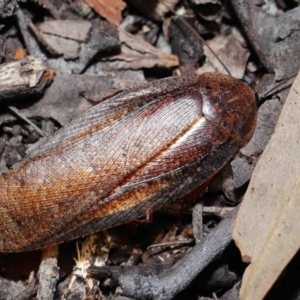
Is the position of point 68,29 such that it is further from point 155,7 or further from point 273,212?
point 273,212

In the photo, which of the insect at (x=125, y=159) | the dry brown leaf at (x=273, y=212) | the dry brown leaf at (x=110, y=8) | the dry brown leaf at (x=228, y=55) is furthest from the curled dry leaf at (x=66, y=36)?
the dry brown leaf at (x=273, y=212)

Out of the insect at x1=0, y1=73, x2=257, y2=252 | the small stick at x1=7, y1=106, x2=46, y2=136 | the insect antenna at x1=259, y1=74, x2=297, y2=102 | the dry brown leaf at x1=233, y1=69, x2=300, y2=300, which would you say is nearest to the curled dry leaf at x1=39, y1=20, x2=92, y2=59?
the small stick at x1=7, y1=106, x2=46, y2=136

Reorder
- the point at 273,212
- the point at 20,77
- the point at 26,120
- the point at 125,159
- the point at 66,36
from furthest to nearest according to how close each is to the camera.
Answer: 1. the point at 66,36
2. the point at 26,120
3. the point at 20,77
4. the point at 125,159
5. the point at 273,212

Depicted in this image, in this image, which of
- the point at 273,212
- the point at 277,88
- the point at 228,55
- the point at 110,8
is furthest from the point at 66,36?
the point at 273,212

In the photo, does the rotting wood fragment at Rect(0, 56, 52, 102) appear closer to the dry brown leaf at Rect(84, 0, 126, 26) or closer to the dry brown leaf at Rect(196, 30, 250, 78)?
the dry brown leaf at Rect(84, 0, 126, 26)

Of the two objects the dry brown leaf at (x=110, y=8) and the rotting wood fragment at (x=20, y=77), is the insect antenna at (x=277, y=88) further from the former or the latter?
the rotting wood fragment at (x=20, y=77)
